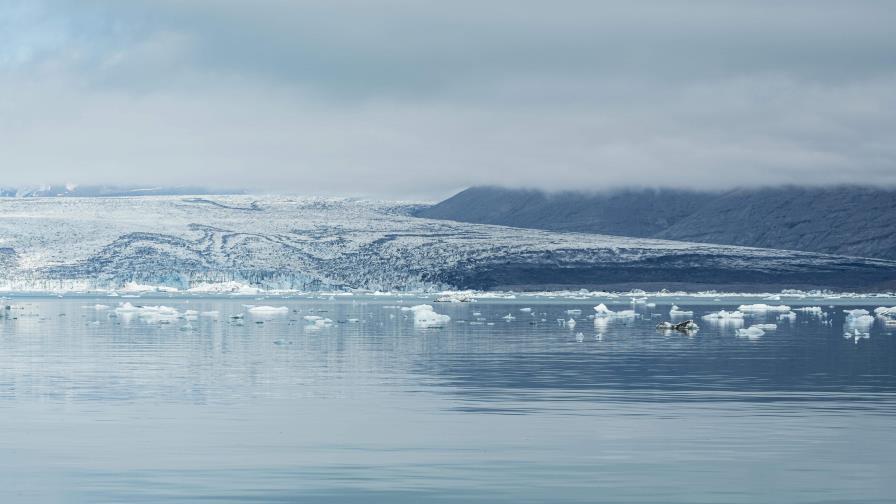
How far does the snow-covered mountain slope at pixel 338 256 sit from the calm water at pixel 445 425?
11927 cm

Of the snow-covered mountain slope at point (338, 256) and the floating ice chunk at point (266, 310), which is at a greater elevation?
the snow-covered mountain slope at point (338, 256)

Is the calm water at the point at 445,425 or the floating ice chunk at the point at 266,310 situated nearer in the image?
the calm water at the point at 445,425

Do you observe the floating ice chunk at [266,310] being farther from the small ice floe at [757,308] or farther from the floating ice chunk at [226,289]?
the floating ice chunk at [226,289]

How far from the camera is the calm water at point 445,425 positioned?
13.8 metres

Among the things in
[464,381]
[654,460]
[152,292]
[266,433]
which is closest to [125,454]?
[266,433]

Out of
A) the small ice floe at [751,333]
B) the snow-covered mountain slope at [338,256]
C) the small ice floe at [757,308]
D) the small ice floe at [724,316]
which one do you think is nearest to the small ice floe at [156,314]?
the small ice floe at [751,333]

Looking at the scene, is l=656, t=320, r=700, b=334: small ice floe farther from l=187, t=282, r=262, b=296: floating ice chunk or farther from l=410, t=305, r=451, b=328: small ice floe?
l=187, t=282, r=262, b=296: floating ice chunk

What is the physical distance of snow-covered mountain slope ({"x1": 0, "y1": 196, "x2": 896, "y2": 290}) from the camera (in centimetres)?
15650

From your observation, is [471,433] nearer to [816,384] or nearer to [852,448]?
[852,448]

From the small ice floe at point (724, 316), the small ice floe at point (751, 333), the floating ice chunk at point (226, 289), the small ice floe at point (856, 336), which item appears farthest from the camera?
the floating ice chunk at point (226, 289)

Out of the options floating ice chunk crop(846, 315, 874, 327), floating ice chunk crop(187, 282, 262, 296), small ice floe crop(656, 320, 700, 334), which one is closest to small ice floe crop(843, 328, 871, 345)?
small ice floe crop(656, 320, 700, 334)

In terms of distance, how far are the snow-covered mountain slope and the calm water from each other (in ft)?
391

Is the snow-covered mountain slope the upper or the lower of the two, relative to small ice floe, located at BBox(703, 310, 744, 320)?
upper

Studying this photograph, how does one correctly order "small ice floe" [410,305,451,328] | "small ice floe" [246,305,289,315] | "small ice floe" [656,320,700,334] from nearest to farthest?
"small ice floe" [656,320,700,334], "small ice floe" [410,305,451,328], "small ice floe" [246,305,289,315]
